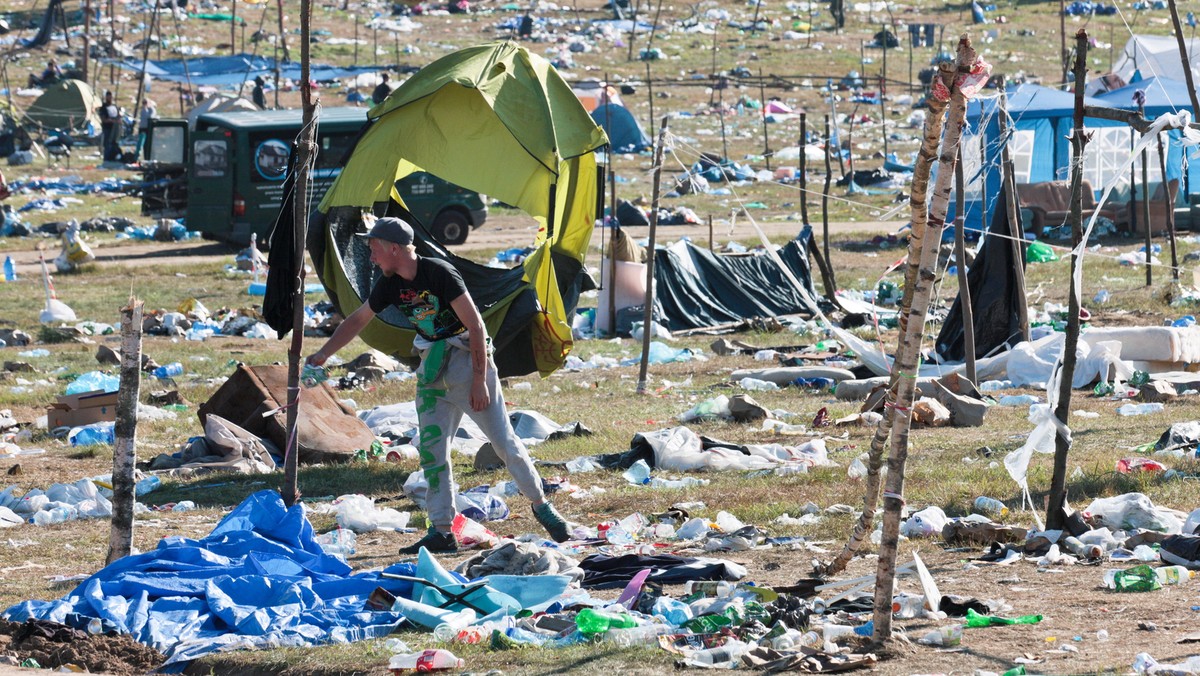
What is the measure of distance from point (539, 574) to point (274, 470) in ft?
12.5

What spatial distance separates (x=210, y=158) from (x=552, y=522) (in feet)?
51.0

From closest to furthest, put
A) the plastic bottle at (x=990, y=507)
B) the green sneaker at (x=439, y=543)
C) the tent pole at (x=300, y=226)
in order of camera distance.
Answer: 1. the green sneaker at (x=439, y=543)
2. the plastic bottle at (x=990, y=507)
3. the tent pole at (x=300, y=226)

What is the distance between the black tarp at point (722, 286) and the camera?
15914 mm

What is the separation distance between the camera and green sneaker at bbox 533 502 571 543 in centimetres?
677

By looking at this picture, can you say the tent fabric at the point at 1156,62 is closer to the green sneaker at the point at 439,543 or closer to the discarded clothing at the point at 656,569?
the green sneaker at the point at 439,543

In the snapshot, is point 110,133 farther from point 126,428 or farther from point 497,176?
point 126,428

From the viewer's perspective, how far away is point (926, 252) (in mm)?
4793

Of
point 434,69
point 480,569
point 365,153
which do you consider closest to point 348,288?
point 365,153

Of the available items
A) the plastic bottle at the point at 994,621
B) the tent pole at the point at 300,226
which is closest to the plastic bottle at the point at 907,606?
the plastic bottle at the point at 994,621

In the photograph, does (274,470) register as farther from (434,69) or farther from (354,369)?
(354,369)

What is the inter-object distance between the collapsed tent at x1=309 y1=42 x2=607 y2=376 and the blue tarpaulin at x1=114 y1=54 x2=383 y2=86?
25509 millimetres

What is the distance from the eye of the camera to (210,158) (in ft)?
68.7

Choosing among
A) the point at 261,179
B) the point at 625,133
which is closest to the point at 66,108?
the point at 625,133

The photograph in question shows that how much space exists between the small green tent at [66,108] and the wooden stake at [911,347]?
33.7m
